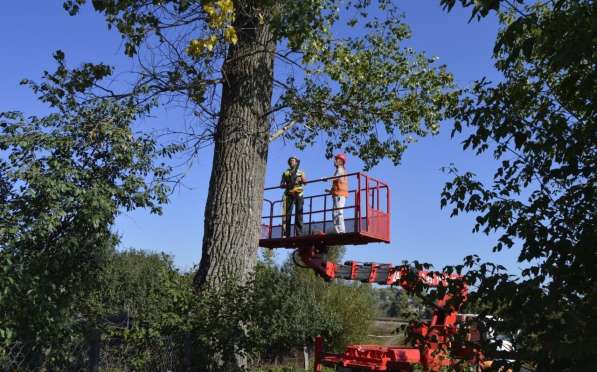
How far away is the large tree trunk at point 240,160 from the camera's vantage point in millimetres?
9289

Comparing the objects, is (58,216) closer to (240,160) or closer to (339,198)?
(240,160)

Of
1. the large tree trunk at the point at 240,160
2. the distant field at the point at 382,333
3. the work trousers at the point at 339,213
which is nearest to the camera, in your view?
the large tree trunk at the point at 240,160

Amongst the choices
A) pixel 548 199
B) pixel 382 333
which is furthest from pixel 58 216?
pixel 382 333

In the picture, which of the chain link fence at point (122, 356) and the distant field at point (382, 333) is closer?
the chain link fence at point (122, 356)

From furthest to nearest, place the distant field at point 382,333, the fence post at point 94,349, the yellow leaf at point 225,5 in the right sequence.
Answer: the distant field at point 382,333, the fence post at point 94,349, the yellow leaf at point 225,5

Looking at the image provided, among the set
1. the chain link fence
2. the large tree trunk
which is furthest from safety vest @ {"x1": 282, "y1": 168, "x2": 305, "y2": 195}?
the chain link fence

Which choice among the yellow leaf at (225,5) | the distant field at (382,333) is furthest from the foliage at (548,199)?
the distant field at (382,333)

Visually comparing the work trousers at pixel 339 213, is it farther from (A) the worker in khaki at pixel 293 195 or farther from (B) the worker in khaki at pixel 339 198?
(A) the worker in khaki at pixel 293 195

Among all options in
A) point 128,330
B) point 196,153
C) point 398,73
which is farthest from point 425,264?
point 398,73

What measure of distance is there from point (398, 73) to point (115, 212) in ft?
26.9

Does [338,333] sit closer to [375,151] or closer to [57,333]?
[375,151]

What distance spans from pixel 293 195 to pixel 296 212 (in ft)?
1.24

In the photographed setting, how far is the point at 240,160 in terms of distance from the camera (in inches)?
384

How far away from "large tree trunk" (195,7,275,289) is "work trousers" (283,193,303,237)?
284 centimetres
